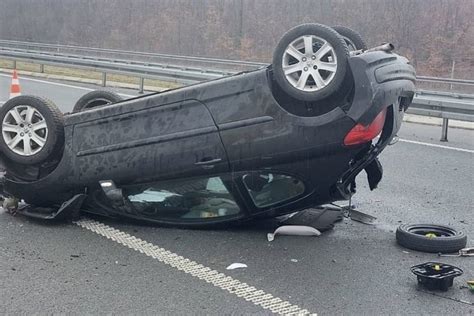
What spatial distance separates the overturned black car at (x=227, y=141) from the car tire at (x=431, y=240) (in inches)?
21.9

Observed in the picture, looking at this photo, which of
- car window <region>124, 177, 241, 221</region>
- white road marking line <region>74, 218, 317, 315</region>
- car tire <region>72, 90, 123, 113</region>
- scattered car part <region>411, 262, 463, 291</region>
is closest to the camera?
white road marking line <region>74, 218, 317, 315</region>

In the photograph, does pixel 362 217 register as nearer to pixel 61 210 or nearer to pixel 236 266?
pixel 236 266

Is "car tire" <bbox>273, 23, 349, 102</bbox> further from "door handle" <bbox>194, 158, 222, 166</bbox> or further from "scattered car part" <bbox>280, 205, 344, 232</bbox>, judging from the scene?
"scattered car part" <bbox>280, 205, 344, 232</bbox>

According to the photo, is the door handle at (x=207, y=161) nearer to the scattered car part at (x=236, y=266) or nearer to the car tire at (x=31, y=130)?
the scattered car part at (x=236, y=266)

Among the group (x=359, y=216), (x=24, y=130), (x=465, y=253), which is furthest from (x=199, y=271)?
(x=24, y=130)

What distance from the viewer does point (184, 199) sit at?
17.3 ft

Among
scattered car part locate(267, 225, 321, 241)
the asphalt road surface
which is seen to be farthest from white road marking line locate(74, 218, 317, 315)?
scattered car part locate(267, 225, 321, 241)

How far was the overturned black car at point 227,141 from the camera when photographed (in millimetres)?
4629

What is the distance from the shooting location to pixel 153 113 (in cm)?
511

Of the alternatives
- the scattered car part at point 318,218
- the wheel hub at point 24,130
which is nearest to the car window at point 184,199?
the scattered car part at point 318,218

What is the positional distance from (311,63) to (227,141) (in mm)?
853

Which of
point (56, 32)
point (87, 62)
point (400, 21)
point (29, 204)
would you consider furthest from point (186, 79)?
point (56, 32)

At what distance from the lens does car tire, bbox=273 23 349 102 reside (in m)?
4.57

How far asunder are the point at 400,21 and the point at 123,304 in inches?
1142
